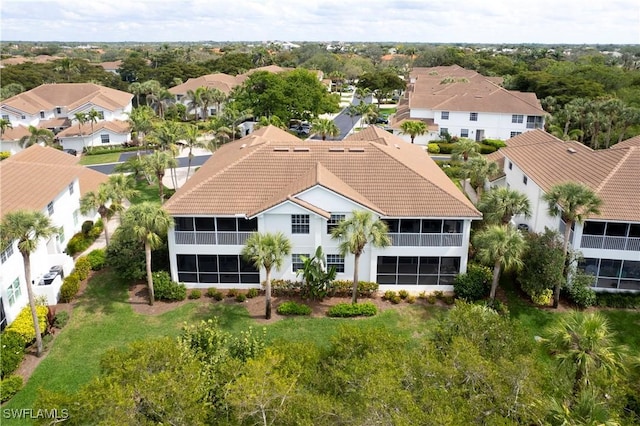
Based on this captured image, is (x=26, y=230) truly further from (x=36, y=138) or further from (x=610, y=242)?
(x=36, y=138)

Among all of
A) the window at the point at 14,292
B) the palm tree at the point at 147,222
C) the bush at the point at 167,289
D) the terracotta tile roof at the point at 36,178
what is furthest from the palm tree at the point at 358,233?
the terracotta tile roof at the point at 36,178

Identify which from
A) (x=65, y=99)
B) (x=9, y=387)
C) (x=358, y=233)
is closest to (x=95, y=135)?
(x=65, y=99)

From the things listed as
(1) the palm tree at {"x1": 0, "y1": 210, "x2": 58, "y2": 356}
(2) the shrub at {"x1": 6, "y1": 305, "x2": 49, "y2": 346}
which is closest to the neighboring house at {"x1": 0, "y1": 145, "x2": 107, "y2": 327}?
(2) the shrub at {"x1": 6, "y1": 305, "x2": 49, "y2": 346}

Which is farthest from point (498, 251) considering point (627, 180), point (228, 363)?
point (228, 363)

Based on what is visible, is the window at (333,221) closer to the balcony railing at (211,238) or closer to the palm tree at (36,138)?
the balcony railing at (211,238)

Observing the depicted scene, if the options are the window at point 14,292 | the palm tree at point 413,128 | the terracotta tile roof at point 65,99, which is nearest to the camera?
the window at point 14,292

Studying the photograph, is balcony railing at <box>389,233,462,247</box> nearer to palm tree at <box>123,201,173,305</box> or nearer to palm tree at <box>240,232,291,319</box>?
palm tree at <box>240,232,291,319</box>

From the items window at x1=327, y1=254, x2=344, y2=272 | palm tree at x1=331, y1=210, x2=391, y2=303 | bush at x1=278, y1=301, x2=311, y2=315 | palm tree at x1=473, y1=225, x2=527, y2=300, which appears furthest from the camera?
window at x1=327, y1=254, x2=344, y2=272
